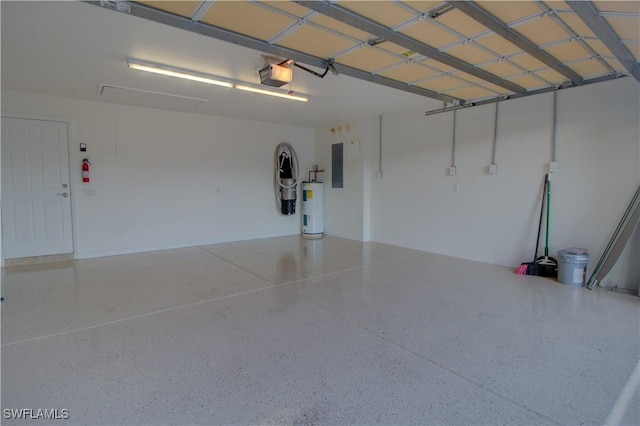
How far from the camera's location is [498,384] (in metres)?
2.07

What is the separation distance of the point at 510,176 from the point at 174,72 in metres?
4.58

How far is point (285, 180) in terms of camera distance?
742cm

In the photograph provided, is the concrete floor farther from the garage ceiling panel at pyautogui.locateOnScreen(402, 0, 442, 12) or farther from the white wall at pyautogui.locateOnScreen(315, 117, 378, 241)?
the white wall at pyautogui.locateOnScreen(315, 117, 378, 241)

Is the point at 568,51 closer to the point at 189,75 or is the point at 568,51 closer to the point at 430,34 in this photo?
the point at 430,34

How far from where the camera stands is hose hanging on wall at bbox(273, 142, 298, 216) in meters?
7.40

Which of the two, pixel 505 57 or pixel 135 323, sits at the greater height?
pixel 505 57

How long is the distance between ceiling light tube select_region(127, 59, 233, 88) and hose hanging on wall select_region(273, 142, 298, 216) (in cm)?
318

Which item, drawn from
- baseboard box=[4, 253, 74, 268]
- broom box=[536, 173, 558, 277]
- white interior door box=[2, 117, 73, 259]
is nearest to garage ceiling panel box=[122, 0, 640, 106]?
broom box=[536, 173, 558, 277]

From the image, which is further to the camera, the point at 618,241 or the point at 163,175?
the point at 163,175

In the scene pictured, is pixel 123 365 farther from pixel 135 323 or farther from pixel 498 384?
pixel 498 384

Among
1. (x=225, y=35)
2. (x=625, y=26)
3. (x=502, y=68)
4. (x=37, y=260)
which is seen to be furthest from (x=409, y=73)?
(x=37, y=260)

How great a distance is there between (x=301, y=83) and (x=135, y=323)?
130 inches

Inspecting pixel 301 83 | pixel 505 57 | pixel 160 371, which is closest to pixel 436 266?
pixel 505 57

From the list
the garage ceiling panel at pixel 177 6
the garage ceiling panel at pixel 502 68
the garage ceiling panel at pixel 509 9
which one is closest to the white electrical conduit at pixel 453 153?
the garage ceiling panel at pixel 502 68
